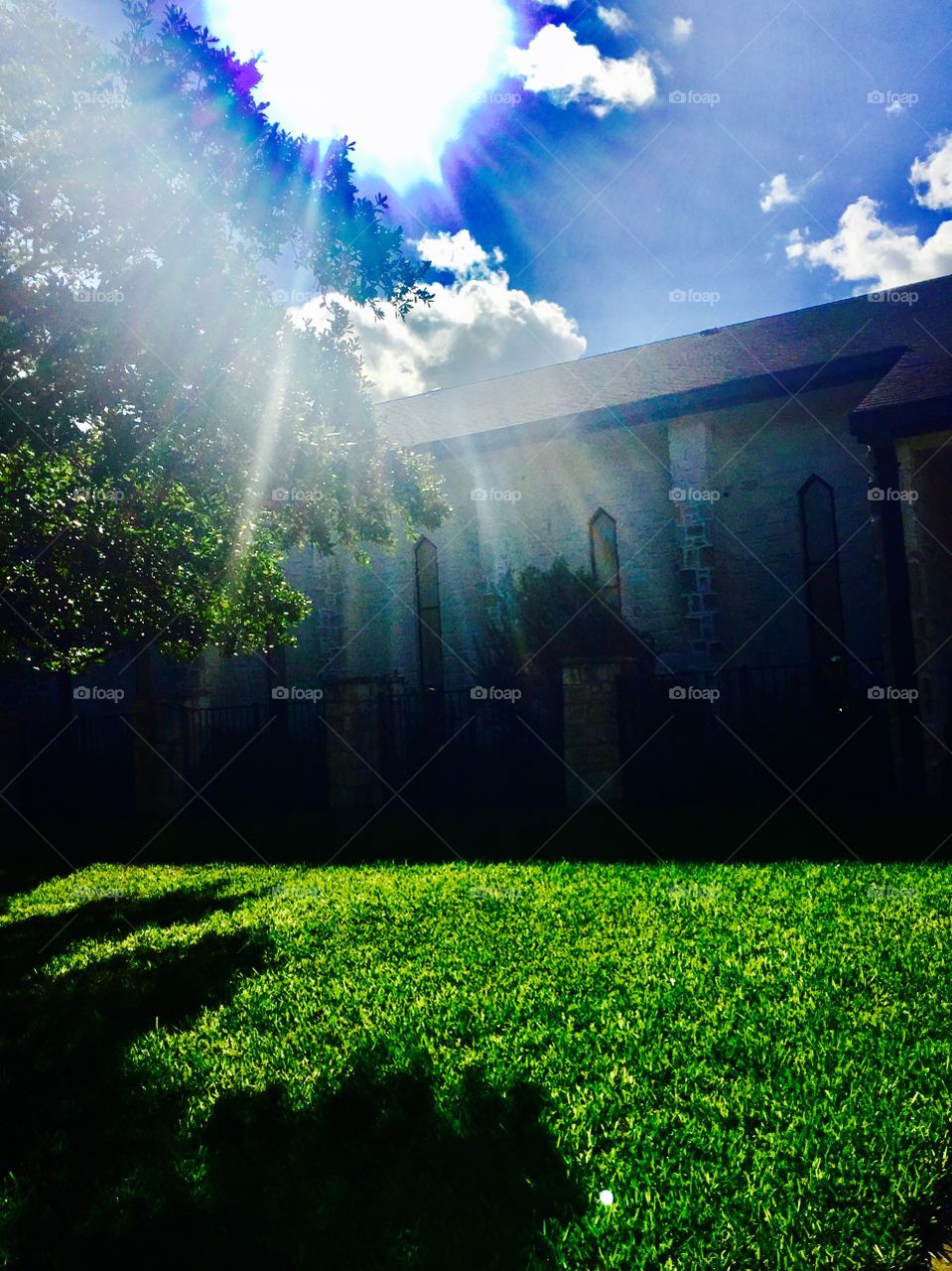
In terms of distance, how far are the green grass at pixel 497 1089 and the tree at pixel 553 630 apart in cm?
758

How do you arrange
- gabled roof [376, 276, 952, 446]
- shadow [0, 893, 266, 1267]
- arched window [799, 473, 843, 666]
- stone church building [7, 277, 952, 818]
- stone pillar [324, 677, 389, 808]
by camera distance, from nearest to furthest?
shadow [0, 893, 266, 1267], stone church building [7, 277, 952, 818], stone pillar [324, 677, 389, 808], gabled roof [376, 276, 952, 446], arched window [799, 473, 843, 666]

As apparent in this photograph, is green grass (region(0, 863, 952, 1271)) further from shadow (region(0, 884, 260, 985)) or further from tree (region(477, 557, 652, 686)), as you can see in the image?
tree (region(477, 557, 652, 686))

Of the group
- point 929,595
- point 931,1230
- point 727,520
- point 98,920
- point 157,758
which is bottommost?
point 98,920

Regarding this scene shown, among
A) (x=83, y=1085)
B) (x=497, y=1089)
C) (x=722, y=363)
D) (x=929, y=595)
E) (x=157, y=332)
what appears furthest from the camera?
(x=722, y=363)

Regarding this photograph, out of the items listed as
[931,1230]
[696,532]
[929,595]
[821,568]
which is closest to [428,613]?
[696,532]

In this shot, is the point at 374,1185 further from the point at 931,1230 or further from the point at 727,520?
the point at 727,520

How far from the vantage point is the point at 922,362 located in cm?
1235

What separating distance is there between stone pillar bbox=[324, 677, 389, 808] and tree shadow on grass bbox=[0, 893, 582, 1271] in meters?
8.23

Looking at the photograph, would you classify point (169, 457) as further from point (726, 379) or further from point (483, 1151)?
point (726, 379)

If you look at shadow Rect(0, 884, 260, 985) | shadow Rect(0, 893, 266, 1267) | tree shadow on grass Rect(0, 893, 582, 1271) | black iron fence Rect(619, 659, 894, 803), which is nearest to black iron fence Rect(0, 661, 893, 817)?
black iron fence Rect(619, 659, 894, 803)

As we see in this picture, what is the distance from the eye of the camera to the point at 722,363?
55.3 feet

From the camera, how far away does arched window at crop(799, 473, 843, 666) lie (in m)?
15.2

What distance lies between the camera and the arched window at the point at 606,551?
1722 cm

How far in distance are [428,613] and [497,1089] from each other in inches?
652
